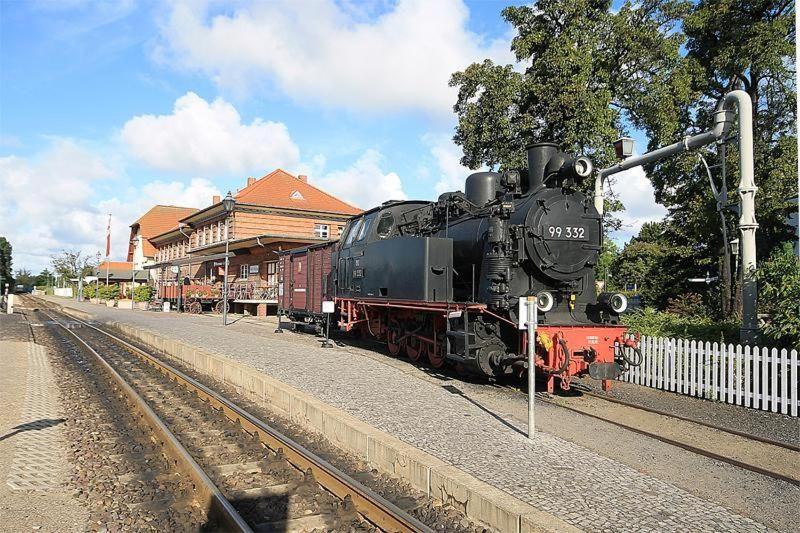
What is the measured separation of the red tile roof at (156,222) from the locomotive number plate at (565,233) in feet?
199

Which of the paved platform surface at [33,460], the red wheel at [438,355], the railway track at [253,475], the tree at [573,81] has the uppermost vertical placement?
the tree at [573,81]

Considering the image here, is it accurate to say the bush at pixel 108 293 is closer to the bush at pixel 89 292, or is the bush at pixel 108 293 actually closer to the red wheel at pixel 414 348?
the bush at pixel 89 292

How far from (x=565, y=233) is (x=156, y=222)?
65.2 m

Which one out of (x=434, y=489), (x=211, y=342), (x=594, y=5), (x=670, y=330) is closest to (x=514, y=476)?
(x=434, y=489)

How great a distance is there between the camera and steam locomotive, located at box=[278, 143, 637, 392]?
8320 millimetres

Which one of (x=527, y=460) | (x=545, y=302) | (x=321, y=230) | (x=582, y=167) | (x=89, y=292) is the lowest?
(x=527, y=460)

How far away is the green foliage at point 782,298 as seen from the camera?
7.95 meters

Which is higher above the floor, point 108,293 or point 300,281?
point 300,281

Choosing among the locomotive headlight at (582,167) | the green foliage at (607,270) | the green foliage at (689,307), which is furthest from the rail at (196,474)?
the green foliage at (607,270)

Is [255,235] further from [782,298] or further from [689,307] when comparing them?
[782,298]

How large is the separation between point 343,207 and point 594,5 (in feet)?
84.0

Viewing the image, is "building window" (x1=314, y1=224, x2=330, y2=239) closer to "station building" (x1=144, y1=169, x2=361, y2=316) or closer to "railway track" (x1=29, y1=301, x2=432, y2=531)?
"station building" (x1=144, y1=169, x2=361, y2=316)

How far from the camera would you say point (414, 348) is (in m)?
11.8

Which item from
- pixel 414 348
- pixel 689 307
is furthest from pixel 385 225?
pixel 689 307
